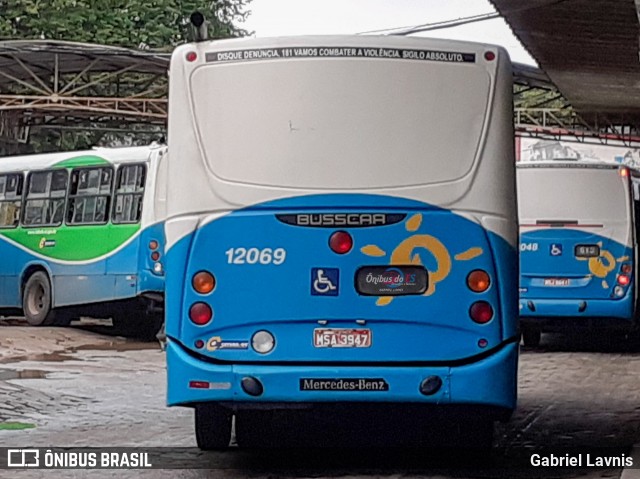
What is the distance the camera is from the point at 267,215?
27.6 feet

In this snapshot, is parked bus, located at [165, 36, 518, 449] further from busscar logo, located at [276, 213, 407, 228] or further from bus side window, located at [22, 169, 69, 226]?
bus side window, located at [22, 169, 69, 226]

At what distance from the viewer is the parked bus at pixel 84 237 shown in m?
21.1

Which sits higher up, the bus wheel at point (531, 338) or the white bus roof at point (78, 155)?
the white bus roof at point (78, 155)

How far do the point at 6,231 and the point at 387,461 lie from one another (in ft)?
51.3

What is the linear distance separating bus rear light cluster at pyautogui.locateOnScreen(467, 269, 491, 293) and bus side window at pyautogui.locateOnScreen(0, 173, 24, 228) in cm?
1645

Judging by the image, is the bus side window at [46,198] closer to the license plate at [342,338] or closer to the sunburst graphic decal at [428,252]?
the license plate at [342,338]

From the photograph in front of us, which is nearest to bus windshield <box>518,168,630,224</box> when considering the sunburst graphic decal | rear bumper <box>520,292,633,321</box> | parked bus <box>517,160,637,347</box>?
parked bus <box>517,160,637,347</box>

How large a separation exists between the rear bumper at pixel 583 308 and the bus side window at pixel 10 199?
979 cm

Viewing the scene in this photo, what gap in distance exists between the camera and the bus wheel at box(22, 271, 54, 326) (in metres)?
Result: 22.6

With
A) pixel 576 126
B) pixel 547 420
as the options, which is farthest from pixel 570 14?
pixel 576 126

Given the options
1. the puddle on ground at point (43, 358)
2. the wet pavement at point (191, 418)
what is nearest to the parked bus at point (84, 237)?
the wet pavement at point (191, 418)

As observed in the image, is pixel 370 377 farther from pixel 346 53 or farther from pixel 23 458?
pixel 23 458

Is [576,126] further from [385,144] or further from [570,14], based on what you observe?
[385,144]

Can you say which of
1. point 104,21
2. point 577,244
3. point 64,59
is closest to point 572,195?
point 577,244
